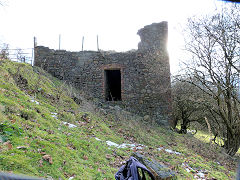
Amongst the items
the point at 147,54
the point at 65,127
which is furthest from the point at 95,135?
the point at 147,54

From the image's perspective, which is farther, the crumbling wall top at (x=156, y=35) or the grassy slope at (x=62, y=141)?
the crumbling wall top at (x=156, y=35)

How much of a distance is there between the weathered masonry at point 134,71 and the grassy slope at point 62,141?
2117 mm

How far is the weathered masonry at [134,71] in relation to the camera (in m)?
10.2

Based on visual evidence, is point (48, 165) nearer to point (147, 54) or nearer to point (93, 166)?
point (93, 166)

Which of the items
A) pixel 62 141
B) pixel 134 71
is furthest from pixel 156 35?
pixel 62 141

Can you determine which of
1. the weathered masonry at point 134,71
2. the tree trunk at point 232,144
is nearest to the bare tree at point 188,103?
the weathered masonry at point 134,71

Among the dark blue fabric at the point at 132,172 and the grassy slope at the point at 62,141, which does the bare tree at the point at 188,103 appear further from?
the dark blue fabric at the point at 132,172

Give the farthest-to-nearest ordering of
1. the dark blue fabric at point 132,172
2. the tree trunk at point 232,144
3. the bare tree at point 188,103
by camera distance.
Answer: the bare tree at point 188,103 → the tree trunk at point 232,144 → the dark blue fabric at point 132,172

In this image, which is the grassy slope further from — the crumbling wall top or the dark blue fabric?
the crumbling wall top

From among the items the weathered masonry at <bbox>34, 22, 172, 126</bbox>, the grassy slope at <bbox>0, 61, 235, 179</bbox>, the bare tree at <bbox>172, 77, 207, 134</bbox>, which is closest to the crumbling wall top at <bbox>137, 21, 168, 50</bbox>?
the weathered masonry at <bbox>34, 22, 172, 126</bbox>

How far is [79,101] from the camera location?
8906 mm

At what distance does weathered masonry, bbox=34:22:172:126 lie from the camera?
33.5 feet

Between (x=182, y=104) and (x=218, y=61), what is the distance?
470 centimetres

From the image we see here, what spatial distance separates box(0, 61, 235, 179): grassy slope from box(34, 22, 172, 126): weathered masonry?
2117 millimetres
